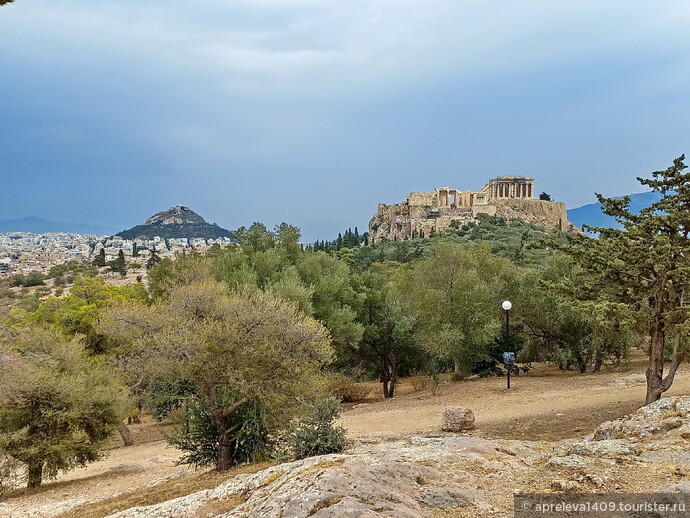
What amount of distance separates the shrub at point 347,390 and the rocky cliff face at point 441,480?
1660cm

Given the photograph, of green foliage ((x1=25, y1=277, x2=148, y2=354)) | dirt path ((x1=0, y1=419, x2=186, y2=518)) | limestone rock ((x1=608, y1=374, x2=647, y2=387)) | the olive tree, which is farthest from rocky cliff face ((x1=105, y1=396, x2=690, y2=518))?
green foliage ((x1=25, y1=277, x2=148, y2=354))

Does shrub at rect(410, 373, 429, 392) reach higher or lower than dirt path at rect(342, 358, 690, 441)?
lower

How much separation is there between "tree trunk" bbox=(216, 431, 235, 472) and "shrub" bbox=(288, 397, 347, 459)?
406 centimetres

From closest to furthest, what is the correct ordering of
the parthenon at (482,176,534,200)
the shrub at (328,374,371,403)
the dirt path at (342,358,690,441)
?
the dirt path at (342,358,690,441) → the shrub at (328,374,371,403) → the parthenon at (482,176,534,200)

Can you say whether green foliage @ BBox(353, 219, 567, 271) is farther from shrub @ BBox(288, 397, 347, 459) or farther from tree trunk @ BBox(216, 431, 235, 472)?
shrub @ BBox(288, 397, 347, 459)

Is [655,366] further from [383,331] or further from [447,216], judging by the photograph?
[447,216]

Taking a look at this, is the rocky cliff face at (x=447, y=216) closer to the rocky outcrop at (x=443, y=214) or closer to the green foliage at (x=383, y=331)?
the rocky outcrop at (x=443, y=214)

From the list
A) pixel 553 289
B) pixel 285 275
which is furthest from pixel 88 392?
pixel 553 289

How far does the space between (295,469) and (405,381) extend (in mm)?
25759

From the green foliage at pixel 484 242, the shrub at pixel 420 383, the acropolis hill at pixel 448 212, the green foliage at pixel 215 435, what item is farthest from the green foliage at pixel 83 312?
the acropolis hill at pixel 448 212

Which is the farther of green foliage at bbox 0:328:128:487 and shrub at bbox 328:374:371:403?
shrub at bbox 328:374:371:403

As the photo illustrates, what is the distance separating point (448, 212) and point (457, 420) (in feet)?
415

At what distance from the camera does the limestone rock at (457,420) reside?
13.5 m

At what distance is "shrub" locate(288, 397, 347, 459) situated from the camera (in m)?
8.16
